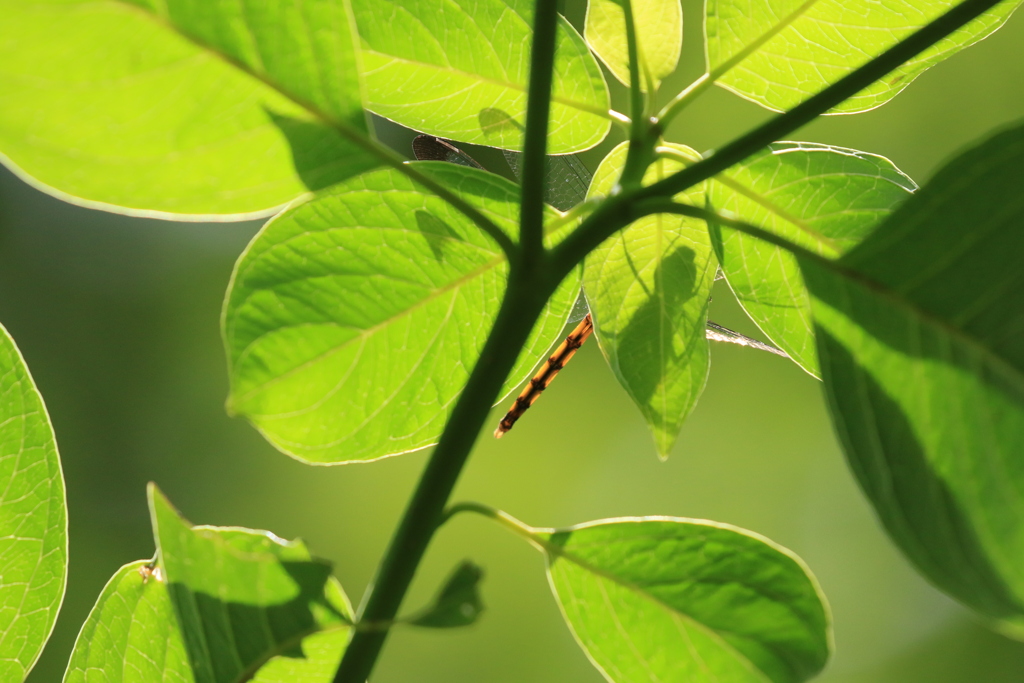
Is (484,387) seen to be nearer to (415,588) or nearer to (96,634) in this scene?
(96,634)

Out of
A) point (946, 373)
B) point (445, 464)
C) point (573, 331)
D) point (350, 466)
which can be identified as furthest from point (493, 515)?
point (350, 466)

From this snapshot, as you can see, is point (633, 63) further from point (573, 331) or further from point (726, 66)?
point (573, 331)

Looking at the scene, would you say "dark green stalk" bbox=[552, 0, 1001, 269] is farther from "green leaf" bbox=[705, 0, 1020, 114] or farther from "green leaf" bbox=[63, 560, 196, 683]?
"green leaf" bbox=[63, 560, 196, 683]

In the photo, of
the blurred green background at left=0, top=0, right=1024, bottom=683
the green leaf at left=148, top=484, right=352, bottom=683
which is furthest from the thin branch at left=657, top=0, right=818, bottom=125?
the blurred green background at left=0, top=0, right=1024, bottom=683

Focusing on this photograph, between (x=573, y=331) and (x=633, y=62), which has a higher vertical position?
(x=633, y=62)

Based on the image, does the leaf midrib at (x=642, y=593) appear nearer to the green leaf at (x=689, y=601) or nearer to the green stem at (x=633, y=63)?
the green leaf at (x=689, y=601)
